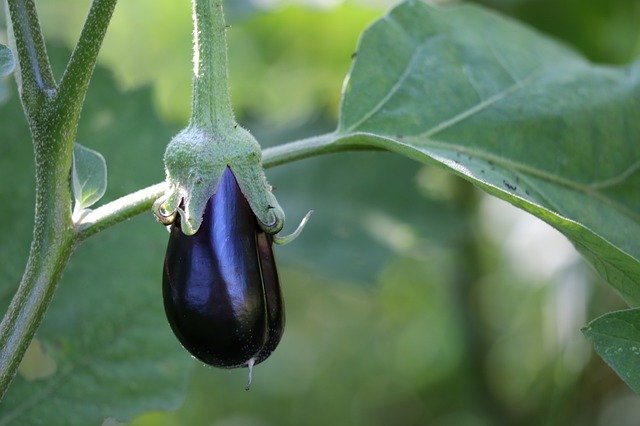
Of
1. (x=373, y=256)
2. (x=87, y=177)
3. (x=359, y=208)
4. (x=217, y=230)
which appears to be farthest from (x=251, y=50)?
(x=217, y=230)

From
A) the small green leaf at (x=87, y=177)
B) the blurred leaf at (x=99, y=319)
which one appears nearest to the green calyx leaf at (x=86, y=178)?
the small green leaf at (x=87, y=177)

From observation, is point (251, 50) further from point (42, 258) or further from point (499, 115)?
point (42, 258)

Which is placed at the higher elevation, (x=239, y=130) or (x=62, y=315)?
(x=239, y=130)

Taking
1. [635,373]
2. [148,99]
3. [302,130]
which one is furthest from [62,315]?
[302,130]

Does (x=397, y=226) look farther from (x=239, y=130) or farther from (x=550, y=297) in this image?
(x=239, y=130)

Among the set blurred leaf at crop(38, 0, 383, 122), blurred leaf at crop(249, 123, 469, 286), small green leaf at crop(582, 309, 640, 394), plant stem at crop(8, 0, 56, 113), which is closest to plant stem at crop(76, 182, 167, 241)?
plant stem at crop(8, 0, 56, 113)

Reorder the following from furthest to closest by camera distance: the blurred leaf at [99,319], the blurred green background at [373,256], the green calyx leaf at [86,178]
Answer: the blurred green background at [373,256]
the blurred leaf at [99,319]
the green calyx leaf at [86,178]

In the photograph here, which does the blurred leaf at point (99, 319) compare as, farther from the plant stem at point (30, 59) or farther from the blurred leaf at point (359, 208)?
the blurred leaf at point (359, 208)

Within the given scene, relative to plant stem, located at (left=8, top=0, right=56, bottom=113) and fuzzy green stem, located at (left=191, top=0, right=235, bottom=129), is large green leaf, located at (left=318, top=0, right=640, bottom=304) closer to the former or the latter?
fuzzy green stem, located at (left=191, top=0, right=235, bottom=129)
